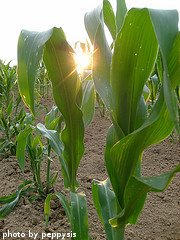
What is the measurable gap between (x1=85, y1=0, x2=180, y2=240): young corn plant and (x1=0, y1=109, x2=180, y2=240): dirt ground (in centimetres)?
48

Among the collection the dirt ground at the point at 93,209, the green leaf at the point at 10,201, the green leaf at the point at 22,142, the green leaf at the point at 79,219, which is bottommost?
the dirt ground at the point at 93,209

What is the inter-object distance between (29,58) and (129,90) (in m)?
0.24

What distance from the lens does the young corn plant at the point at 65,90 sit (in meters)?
0.68

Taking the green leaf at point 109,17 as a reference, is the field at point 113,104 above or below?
below

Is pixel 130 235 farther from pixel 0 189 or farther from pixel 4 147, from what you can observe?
pixel 4 147

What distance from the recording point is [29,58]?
2.21 ft

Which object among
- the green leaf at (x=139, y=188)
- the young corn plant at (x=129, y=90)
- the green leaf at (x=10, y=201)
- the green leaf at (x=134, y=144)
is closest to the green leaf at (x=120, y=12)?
the young corn plant at (x=129, y=90)

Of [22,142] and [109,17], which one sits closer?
[109,17]

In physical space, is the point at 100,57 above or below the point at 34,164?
above

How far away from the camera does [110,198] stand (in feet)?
3.17

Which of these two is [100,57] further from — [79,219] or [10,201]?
[10,201]

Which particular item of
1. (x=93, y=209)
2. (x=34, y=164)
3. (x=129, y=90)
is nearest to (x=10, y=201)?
(x=34, y=164)

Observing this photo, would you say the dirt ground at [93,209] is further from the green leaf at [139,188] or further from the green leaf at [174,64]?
the green leaf at [174,64]

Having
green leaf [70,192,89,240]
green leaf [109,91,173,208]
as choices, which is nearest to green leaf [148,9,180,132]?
green leaf [109,91,173,208]
